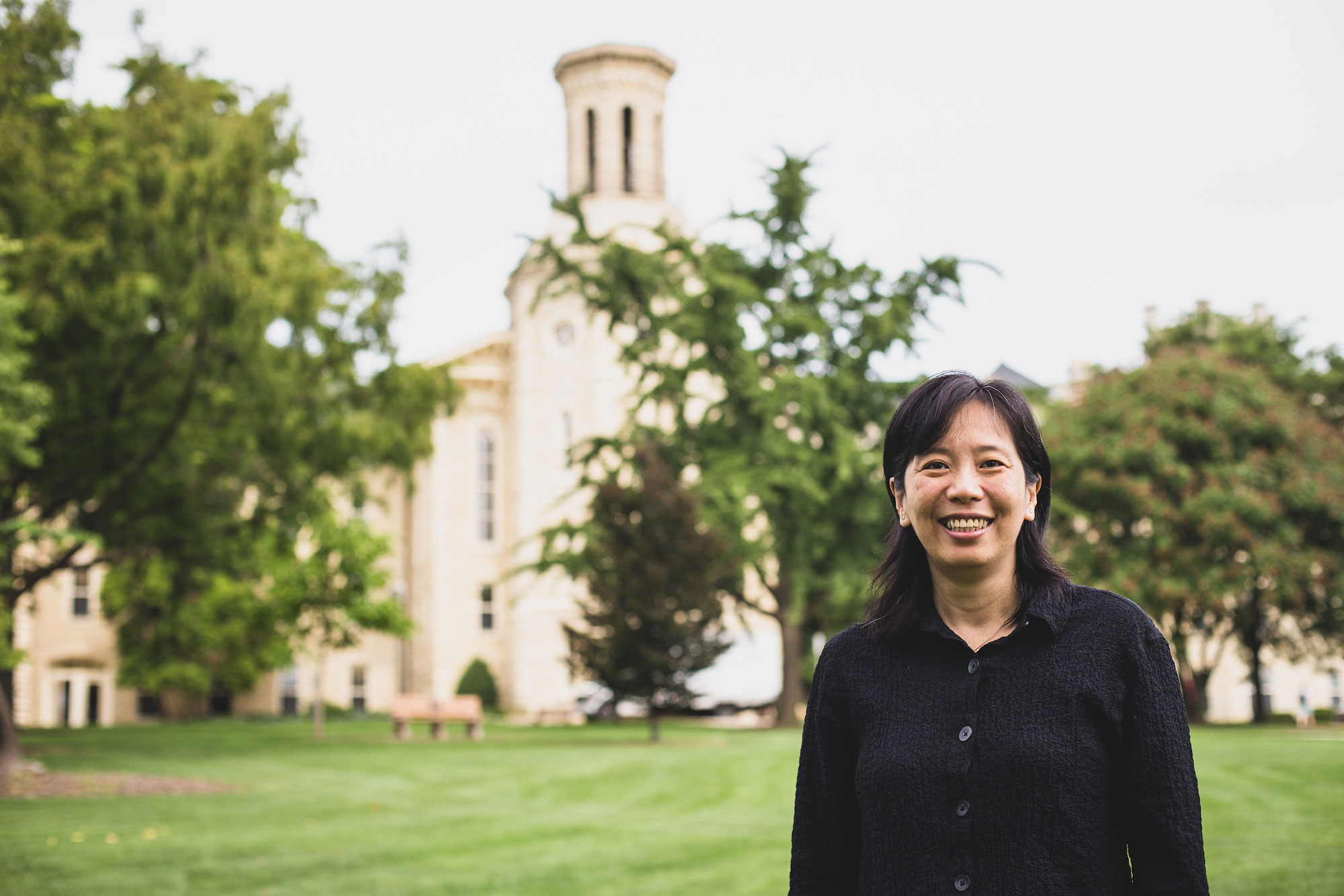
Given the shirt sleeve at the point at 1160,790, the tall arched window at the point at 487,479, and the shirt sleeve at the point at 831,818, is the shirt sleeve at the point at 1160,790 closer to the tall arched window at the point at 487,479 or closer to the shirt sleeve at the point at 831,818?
the shirt sleeve at the point at 831,818

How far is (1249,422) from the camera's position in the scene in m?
34.3

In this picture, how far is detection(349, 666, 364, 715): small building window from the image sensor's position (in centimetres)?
4997

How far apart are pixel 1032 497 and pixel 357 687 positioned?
5028 centimetres

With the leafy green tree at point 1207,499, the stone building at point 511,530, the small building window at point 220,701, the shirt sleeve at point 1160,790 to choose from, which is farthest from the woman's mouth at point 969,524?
the small building window at point 220,701

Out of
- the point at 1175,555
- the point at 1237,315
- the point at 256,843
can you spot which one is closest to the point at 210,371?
the point at 256,843

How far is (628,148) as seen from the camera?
159 ft

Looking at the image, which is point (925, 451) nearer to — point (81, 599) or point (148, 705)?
point (81, 599)

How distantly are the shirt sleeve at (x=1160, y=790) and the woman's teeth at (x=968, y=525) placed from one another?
38 centimetres

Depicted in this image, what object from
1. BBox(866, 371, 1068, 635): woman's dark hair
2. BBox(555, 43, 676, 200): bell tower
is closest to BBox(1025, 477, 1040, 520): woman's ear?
BBox(866, 371, 1068, 635): woman's dark hair

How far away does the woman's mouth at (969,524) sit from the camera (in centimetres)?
254

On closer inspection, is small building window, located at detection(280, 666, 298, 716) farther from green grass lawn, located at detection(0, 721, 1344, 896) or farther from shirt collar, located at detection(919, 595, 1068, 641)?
shirt collar, located at detection(919, 595, 1068, 641)

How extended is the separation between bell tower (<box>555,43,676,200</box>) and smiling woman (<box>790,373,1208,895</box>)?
151 feet

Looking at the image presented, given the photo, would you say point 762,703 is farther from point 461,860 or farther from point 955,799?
point 955,799

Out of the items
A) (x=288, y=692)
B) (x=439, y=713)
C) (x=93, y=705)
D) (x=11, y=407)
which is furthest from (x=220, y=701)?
(x=11, y=407)
